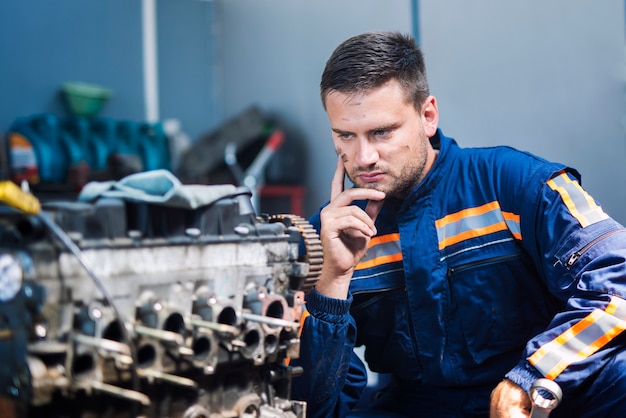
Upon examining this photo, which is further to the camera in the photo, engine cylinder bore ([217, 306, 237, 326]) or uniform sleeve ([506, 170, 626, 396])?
uniform sleeve ([506, 170, 626, 396])

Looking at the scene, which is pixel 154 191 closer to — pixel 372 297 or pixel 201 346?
pixel 201 346

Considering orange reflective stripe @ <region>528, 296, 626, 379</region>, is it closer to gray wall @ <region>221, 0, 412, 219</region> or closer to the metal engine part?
the metal engine part

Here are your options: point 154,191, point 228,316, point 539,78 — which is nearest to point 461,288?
point 228,316

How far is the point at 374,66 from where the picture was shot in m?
1.51

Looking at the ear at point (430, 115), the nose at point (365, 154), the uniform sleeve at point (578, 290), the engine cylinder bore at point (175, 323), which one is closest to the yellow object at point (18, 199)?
the engine cylinder bore at point (175, 323)

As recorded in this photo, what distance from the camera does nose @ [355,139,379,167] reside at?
1.49 metres

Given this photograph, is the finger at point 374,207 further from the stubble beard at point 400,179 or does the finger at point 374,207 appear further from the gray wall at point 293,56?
the gray wall at point 293,56

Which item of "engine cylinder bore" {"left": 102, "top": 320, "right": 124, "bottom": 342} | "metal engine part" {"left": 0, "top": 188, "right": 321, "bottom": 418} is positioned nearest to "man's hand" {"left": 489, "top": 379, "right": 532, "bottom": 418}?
"metal engine part" {"left": 0, "top": 188, "right": 321, "bottom": 418}

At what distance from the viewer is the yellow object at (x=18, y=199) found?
84 centimetres

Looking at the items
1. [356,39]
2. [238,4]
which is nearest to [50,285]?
[356,39]

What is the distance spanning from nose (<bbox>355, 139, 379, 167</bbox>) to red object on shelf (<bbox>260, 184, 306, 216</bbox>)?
3.00m

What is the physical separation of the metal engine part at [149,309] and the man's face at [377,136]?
38 cm

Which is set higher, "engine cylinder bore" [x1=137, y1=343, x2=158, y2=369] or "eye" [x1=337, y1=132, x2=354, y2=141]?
"eye" [x1=337, y1=132, x2=354, y2=141]

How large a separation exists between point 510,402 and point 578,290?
25 cm
